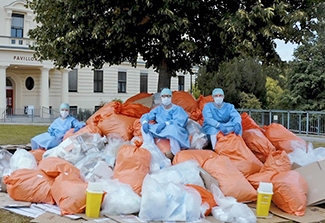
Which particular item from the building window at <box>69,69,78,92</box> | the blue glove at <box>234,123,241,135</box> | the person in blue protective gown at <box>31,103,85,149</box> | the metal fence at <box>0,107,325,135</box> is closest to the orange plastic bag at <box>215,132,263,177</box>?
the blue glove at <box>234,123,241,135</box>

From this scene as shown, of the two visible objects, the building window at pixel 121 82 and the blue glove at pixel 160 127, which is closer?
the blue glove at pixel 160 127

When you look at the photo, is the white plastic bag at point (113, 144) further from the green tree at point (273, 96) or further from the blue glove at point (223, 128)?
the green tree at point (273, 96)

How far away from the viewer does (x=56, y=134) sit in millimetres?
7516

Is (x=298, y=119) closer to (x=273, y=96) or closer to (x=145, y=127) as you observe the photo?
(x=273, y=96)

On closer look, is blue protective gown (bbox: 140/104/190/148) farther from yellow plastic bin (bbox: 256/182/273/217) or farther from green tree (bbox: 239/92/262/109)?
green tree (bbox: 239/92/262/109)

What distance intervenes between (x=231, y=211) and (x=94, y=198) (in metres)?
1.60

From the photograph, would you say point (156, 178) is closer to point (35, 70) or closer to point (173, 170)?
point (173, 170)

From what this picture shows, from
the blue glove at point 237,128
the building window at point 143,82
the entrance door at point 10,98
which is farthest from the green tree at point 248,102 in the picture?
the blue glove at point 237,128

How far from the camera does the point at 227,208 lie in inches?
173

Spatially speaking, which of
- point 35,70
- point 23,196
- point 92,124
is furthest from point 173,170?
point 35,70

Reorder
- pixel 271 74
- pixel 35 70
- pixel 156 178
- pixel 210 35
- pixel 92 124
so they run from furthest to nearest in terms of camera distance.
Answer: pixel 271 74
pixel 35 70
pixel 210 35
pixel 92 124
pixel 156 178

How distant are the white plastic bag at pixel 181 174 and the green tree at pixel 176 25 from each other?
2519 millimetres

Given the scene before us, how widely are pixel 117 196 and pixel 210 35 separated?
4490 millimetres

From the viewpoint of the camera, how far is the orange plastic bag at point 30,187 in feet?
15.8
